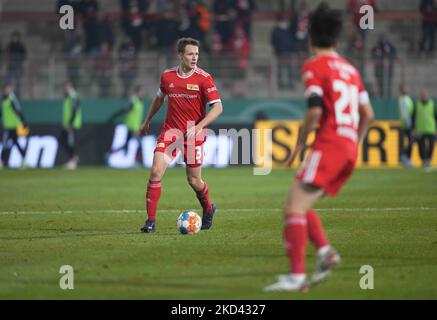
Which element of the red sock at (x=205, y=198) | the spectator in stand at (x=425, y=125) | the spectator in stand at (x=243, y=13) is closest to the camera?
the red sock at (x=205, y=198)

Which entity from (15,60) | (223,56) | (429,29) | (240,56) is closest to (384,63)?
(429,29)

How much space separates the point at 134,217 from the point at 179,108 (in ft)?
8.24

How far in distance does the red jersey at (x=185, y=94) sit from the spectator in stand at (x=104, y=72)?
18.2 metres

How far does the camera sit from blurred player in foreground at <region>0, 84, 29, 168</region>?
28.6 meters

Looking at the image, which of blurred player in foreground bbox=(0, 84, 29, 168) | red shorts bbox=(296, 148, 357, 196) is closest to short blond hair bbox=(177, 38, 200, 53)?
red shorts bbox=(296, 148, 357, 196)

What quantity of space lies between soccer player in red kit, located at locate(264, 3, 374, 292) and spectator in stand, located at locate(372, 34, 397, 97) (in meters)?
21.8

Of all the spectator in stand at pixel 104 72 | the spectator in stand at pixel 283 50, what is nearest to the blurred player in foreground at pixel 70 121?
the spectator in stand at pixel 104 72

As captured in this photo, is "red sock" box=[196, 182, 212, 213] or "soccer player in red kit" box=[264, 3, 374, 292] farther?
"red sock" box=[196, 182, 212, 213]

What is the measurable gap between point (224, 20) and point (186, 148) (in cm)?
1939

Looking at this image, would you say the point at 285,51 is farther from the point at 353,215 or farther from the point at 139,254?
the point at 139,254

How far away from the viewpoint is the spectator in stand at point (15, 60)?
30.8m

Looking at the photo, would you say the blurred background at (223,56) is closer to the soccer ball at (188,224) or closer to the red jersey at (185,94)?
the red jersey at (185,94)

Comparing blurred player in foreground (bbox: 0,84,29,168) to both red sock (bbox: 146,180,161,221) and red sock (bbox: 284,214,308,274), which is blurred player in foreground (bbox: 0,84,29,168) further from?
red sock (bbox: 284,214,308,274)

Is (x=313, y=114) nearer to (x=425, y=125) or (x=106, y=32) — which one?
(x=425, y=125)
